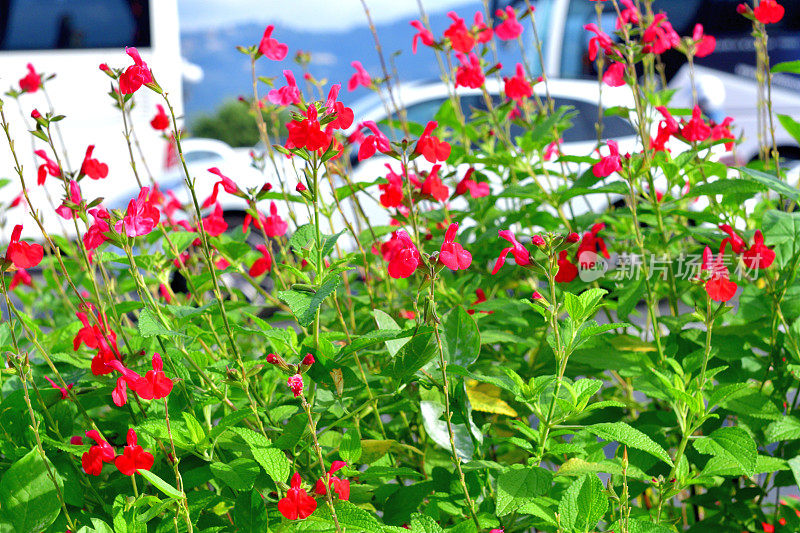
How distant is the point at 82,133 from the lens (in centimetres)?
711

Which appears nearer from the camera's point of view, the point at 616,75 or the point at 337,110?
the point at 337,110

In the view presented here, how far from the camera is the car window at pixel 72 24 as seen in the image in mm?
7328

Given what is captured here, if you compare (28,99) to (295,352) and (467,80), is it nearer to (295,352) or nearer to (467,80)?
(467,80)

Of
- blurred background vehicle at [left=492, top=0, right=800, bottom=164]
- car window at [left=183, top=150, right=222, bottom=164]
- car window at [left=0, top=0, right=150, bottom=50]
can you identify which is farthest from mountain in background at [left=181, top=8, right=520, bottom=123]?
car window at [left=183, top=150, right=222, bottom=164]

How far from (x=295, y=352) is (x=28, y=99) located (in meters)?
7.16

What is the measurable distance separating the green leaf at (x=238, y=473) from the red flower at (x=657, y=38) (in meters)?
0.90

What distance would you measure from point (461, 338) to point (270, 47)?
656mm

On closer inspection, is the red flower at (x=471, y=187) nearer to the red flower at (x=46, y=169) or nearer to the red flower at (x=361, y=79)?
the red flower at (x=361, y=79)

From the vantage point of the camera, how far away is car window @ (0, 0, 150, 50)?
24.0 feet

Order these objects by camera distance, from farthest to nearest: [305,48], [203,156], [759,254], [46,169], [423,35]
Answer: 1. [305,48]
2. [203,156]
3. [423,35]
4. [46,169]
5. [759,254]

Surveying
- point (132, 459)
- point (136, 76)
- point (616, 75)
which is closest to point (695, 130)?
point (616, 75)

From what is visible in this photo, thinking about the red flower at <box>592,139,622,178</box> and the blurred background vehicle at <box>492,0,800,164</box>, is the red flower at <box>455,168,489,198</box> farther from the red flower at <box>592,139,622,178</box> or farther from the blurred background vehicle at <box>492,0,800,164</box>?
the blurred background vehicle at <box>492,0,800,164</box>

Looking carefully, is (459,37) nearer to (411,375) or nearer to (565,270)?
(565,270)

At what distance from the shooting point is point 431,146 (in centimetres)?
123
